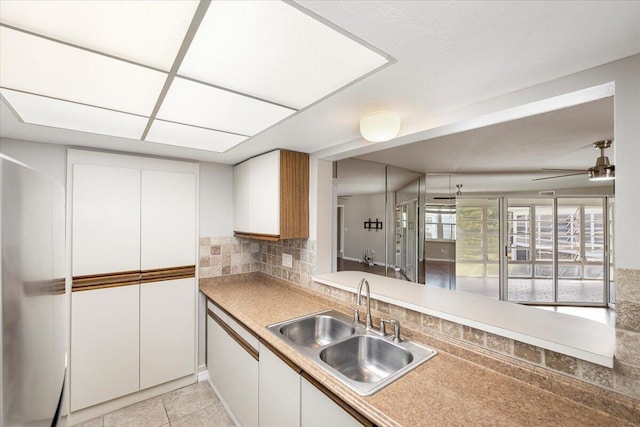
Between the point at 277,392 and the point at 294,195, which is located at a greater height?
the point at 294,195

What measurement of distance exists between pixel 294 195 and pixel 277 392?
1.37 metres

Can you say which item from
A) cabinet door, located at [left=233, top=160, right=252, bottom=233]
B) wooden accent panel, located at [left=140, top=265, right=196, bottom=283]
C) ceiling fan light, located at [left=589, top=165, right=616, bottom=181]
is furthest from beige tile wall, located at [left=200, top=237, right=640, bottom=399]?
ceiling fan light, located at [left=589, top=165, right=616, bottom=181]

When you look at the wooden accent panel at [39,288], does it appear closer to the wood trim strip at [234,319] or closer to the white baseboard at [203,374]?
the wood trim strip at [234,319]

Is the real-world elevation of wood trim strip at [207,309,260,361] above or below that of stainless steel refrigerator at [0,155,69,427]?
below

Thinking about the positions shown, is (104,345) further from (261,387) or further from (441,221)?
(441,221)

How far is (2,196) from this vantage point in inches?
18.7

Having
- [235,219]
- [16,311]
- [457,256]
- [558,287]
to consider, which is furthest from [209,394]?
[558,287]

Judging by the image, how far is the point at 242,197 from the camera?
268 centimetres

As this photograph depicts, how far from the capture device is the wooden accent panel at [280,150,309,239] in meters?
2.18

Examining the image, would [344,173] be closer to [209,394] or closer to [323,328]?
[323,328]

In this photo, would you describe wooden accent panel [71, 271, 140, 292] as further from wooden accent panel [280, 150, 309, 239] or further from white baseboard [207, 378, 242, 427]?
wooden accent panel [280, 150, 309, 239]

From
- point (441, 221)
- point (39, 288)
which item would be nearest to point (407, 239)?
point (441, 221)

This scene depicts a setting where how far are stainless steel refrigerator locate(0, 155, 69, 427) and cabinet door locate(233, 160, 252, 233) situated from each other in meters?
1.78

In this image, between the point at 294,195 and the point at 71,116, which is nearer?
the point at 71,116
